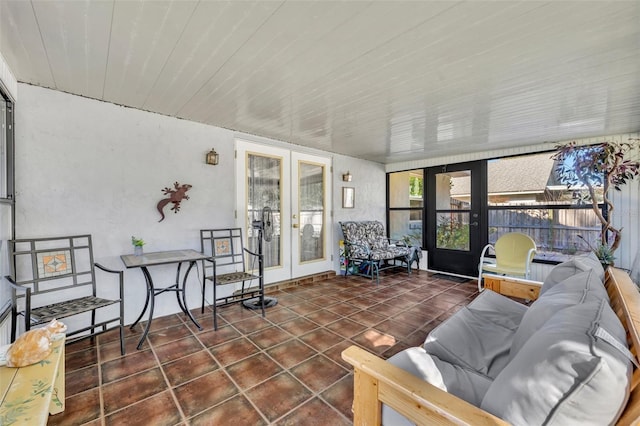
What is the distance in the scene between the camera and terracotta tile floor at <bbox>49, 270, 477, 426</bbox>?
1.67m

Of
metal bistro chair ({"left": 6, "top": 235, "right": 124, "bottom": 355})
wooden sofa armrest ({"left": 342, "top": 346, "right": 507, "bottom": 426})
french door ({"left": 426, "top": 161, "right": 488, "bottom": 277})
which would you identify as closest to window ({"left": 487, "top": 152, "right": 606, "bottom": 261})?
french door ({"left": 426, "top": 161, "right": 488, "bottom": 277})

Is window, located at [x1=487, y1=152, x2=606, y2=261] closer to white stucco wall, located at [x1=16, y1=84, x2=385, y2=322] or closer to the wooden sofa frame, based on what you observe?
the wooden sofa frame

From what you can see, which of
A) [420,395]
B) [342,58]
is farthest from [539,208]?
[420,395]

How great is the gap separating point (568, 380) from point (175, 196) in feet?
11.3

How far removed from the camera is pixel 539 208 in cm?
438

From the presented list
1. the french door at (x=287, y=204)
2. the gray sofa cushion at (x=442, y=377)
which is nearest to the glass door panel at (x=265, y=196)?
the french door at (x=287, y=204)

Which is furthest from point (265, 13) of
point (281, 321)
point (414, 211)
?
point (414, 211)

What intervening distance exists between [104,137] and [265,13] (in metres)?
2.27

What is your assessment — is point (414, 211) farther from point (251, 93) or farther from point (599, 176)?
point (251, 93)

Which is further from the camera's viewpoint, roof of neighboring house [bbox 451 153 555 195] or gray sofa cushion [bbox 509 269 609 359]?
roof of neighboring house [bbox 451 153 555 195]

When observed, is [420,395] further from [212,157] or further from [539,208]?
[539,208]

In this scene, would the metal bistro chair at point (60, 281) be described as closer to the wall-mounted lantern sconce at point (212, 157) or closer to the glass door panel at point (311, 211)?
the wall-mounted lantern sconce at point (212, 157)

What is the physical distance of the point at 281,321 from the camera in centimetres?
303

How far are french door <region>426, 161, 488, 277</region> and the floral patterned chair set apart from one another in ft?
2.09
